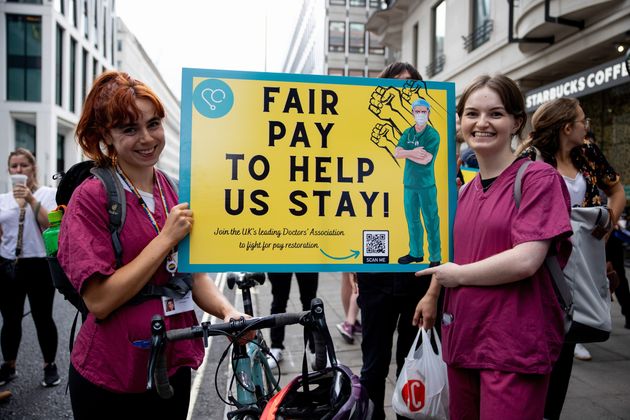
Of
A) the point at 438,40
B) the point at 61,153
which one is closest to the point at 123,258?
Answer: the point at 438,40

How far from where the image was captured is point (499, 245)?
1.87m

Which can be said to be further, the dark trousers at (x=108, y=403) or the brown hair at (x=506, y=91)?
the brown hair at (x=506, y=91)

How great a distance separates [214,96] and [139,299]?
0.87 metres

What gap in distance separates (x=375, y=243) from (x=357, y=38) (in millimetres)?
39222

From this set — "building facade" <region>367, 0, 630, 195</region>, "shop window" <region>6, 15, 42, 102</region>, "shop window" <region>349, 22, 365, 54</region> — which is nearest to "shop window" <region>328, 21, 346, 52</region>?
"shop window" <region>349, 22, 365, 54</region>

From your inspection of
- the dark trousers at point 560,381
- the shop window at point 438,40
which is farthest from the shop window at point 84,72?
the dark trousers at point 560,381

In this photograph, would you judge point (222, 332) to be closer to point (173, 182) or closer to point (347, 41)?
point (173, 182)

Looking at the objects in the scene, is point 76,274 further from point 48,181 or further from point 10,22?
point 10,22

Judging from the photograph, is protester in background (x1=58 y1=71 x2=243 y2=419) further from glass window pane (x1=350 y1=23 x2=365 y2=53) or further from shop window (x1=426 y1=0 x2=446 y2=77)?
glass window pane (x1=350 y1=23 x2=365 y2=53)

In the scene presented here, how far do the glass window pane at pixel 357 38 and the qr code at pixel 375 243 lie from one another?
39.0 m

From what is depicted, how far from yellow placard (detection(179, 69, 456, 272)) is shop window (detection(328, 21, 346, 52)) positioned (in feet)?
127

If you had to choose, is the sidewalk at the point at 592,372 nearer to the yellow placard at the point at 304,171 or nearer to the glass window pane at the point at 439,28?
the yellow placard at the point at 304,171

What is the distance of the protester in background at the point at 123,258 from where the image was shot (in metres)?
1.68

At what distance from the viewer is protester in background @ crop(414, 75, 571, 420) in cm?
178
